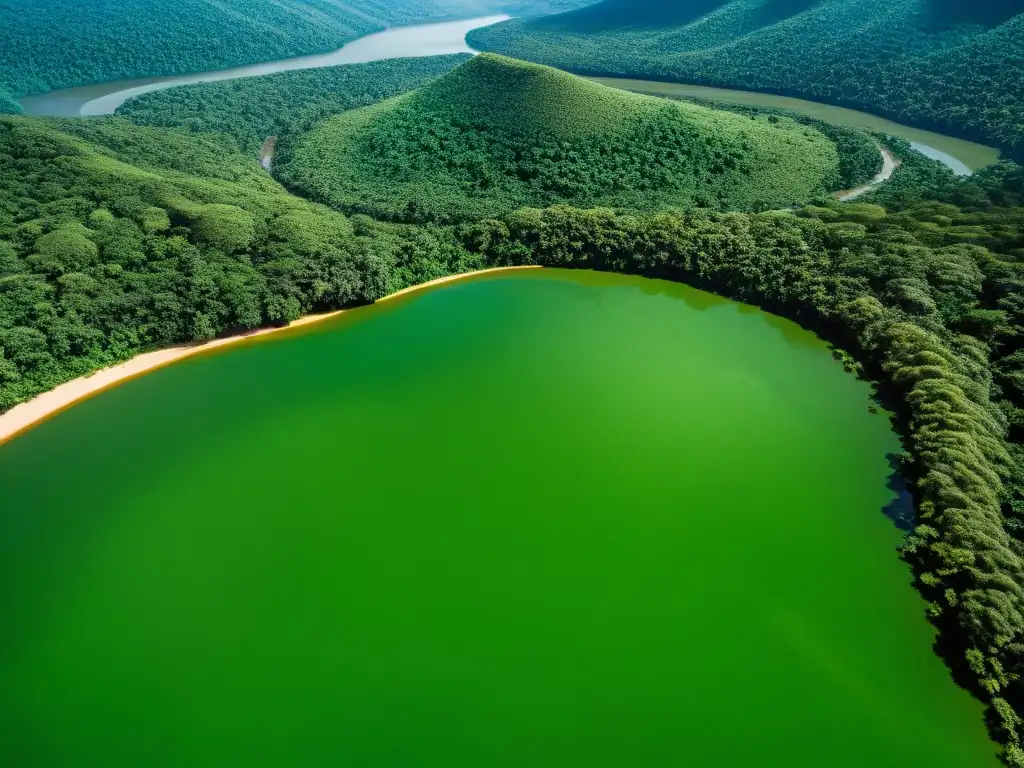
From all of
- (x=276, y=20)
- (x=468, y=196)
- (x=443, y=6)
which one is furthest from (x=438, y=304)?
(x=443, y=6)

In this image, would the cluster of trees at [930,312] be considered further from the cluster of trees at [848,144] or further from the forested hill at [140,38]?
the forested hill at [140,38]

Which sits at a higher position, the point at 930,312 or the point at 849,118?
the point at 849,118

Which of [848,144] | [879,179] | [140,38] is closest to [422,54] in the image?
[140,38]

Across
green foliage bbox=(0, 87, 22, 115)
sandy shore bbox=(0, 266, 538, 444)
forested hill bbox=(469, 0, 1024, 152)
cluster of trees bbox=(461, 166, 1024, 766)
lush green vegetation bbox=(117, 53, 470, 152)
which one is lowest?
sandy shore bbox=(0, 266, 538, 444)

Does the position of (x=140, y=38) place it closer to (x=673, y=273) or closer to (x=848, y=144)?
(x=673, y=273)

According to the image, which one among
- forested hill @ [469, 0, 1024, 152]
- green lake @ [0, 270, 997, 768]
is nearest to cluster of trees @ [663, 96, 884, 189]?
forested hill @ [469, 0, 1024, 152]

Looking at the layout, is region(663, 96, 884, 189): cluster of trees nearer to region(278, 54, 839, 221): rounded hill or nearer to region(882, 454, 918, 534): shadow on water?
region(278, 54, 839, 221): rounded hill
